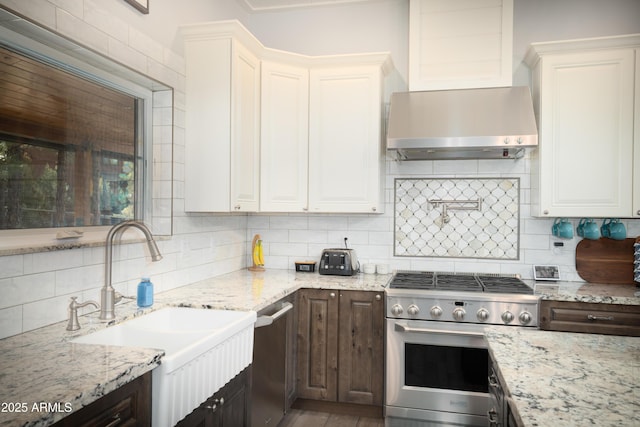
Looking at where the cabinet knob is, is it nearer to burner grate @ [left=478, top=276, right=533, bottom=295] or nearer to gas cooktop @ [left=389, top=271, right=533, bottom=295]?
gas cooktop @ [left=389, top=271, right=533, bottom=295]

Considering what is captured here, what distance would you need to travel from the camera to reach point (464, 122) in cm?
312

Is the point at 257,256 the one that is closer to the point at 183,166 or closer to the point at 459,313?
the point at 183,166

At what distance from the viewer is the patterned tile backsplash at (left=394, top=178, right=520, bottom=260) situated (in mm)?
3502

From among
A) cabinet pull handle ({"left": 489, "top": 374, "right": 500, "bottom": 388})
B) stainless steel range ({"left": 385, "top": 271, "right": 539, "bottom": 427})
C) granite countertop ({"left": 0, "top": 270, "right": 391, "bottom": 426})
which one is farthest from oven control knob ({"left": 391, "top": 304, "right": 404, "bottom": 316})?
cabinet pull handle ({"left": 489, "top": 374, "right": 500, "bottom": 388})

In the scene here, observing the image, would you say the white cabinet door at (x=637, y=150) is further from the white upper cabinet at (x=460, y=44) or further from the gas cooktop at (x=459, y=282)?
the gas cooktop at (x=459, y=282)

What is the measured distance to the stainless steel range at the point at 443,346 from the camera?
287 cm

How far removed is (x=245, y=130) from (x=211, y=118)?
0.90 ft

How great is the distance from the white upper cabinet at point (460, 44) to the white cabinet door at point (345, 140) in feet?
1.16

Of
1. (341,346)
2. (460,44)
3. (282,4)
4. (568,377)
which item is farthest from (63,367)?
(282,4)

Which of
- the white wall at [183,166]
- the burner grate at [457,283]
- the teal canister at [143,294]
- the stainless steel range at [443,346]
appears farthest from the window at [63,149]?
the burner grate at [457,283]

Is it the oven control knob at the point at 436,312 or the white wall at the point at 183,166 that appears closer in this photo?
the white wall at the point at 183,166

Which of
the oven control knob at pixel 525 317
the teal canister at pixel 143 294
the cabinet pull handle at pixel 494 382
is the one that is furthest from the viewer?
the oven control knob at pixel 525 317

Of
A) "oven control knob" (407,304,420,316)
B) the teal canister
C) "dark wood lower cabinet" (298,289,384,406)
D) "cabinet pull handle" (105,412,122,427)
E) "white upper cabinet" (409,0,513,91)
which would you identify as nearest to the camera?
"cabinet pull handle" (105,412,122,427)

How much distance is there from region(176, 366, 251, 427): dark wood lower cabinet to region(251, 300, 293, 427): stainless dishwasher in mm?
91
